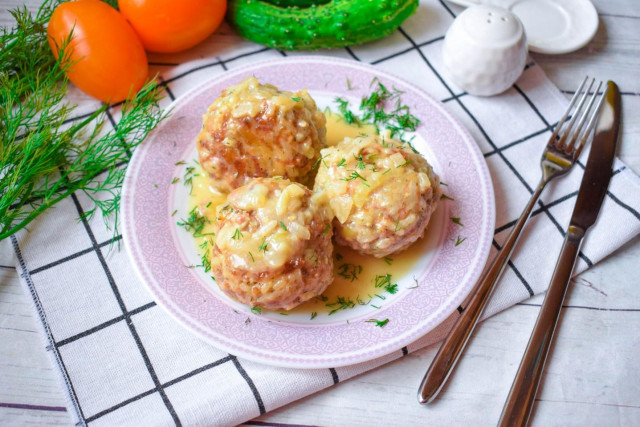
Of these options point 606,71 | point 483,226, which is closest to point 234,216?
point 483,226

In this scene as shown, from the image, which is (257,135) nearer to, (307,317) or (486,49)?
(307,317)

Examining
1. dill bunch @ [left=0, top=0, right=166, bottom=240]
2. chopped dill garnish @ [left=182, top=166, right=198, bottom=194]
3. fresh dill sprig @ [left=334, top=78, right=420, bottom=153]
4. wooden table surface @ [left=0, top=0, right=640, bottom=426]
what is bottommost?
wooden table surface @ [left=0, top=0, right=640, bottom=426]

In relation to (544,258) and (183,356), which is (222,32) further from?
(544,258)

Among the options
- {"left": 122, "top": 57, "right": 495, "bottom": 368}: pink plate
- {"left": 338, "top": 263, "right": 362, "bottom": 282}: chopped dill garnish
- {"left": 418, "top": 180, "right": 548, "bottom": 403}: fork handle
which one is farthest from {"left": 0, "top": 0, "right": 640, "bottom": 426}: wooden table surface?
{"left": 338, "top": 263, "right": 362, "bottom": 282}: chopped dill garnish

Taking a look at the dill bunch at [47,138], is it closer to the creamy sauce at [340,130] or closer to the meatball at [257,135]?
the meatball at [257,135]

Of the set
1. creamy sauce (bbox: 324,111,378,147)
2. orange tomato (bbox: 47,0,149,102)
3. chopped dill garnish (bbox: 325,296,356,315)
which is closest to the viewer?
chopped dill garnish (bbox: 325,296,356,315)

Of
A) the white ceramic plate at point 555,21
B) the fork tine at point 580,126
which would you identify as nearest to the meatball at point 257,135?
the fork tine at point 580,126

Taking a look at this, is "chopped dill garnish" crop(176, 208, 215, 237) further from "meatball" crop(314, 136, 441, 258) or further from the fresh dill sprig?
the fresh dill sprig
